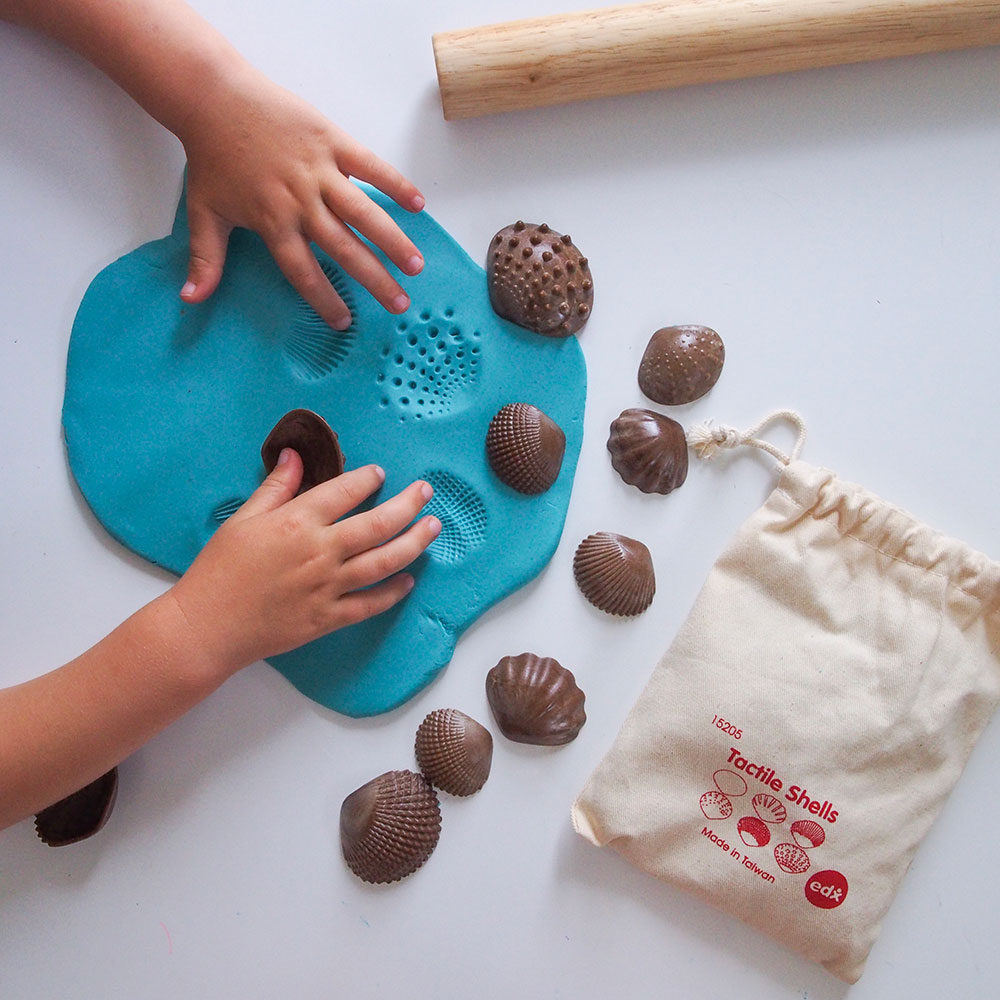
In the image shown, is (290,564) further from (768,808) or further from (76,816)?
(768,808)

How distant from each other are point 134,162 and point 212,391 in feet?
0.85

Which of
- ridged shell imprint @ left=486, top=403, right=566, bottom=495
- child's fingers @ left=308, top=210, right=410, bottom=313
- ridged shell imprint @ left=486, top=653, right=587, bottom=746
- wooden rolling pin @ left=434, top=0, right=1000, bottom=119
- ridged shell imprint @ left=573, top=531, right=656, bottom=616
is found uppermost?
wooden rolling pin @ left=434, top=0, right=1000, bottom=119

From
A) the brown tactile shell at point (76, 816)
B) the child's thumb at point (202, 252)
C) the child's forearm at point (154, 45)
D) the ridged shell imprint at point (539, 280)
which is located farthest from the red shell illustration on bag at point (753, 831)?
the child's forearm at point (154, 45)

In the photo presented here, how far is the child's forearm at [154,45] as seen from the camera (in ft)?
2.64

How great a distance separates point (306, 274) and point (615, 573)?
0.44 metres

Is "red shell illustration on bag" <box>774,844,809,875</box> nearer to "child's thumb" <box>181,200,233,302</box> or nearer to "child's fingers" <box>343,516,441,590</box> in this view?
"child's fingers" <box>343,516,441,590</box>

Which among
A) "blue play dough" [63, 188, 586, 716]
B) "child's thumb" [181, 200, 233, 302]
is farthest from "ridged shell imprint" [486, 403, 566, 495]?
"child's thumb" [181, 200, 233, 302]

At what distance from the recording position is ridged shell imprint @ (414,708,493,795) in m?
0.85

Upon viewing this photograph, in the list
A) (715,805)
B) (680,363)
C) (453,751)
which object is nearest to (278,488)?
(453,751)

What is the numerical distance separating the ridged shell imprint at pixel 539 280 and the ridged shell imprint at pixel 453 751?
1.37 ft

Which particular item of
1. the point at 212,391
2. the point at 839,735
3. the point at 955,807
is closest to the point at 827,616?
the point at 839,735

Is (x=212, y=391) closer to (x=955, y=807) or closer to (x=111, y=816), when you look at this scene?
(x=111, y=816)

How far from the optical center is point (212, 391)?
2.84 ft

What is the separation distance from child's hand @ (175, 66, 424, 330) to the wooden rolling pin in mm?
140
